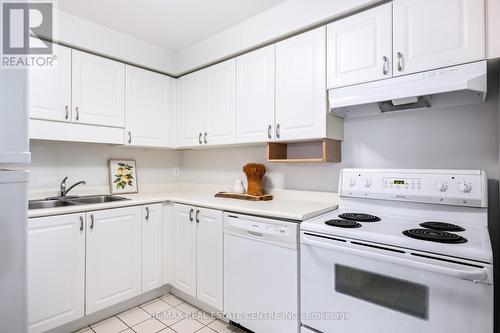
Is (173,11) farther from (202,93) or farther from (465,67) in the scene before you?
(465,67)

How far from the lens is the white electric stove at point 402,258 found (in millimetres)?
1065

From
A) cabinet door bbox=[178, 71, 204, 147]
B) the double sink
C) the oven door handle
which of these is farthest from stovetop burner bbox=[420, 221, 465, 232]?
the double sink

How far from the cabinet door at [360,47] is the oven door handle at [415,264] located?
3.43 feet

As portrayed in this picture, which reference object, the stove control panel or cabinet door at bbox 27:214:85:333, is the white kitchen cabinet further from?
cabinet door at bbox 27:214:85:333

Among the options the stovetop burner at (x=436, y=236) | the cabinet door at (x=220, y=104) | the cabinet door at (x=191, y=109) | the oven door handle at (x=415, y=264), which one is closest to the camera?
the oven door handle at (x=415, y=264)

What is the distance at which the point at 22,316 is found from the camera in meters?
0.70

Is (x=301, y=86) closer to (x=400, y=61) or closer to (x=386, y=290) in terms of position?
(x=400, y=61)

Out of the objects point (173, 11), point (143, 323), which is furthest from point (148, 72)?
point (143, 323)

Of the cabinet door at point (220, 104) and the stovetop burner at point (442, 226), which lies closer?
the stovetop burner at point (442, 226)

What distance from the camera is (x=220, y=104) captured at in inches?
98.1

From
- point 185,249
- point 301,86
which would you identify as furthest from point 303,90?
point 185,249

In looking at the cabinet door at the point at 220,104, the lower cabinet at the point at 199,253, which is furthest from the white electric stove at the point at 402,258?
the cabinet door at the point at 220,104

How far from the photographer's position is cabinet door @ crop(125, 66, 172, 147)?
258cm

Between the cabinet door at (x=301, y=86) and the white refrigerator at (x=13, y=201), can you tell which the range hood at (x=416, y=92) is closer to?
the cabinet door at (x=301, y=86)
